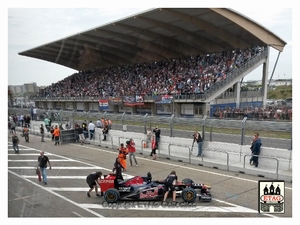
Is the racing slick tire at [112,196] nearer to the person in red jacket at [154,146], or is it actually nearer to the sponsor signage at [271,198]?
the sponsor signage at [271,198]

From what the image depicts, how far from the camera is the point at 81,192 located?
7.13 metres

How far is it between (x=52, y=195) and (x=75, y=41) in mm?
3857

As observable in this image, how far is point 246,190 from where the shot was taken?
7.11 m

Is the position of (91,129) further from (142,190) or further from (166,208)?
(166,208)

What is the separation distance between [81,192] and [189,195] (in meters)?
2.58

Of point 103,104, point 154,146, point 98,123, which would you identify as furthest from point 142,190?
point 103,104

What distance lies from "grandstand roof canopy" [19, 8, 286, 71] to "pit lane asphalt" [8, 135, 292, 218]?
8.51 ft

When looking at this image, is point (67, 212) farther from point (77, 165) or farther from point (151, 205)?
point (77, 165)

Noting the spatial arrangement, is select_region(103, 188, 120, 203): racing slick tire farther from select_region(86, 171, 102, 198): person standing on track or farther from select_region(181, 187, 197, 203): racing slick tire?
select_region(181, 187, 197, 203): racing slick tire

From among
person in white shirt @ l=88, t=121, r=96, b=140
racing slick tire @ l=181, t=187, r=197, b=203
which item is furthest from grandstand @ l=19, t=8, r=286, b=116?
racing slick tire @ l=181, t=187, r=197, b=203

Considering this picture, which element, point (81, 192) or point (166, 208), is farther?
point (81, 192)
